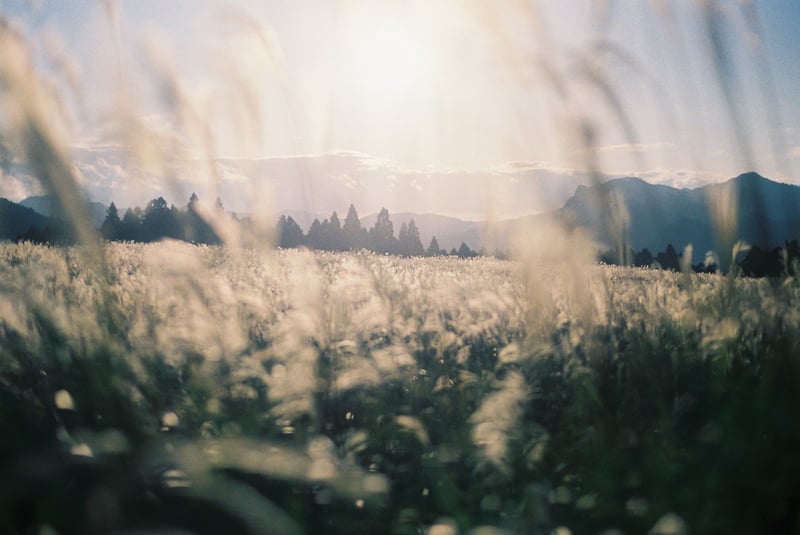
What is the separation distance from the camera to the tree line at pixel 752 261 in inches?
99.0

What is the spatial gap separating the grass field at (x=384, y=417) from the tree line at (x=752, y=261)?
0.26 m

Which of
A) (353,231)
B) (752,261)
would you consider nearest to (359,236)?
(353,231)

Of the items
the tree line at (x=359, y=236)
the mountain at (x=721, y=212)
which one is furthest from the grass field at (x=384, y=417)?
the tree line at (x=359, y=236)

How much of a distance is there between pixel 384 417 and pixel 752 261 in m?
25.6

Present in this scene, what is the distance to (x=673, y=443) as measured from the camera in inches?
62.8

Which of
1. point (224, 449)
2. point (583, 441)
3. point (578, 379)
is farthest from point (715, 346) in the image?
point (224, 449)

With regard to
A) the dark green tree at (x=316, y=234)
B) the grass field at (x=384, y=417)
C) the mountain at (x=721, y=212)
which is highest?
the dark green tree at (x=316, y=234)

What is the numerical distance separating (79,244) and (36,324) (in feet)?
1.25

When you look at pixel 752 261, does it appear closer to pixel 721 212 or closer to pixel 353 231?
pixel 721 212

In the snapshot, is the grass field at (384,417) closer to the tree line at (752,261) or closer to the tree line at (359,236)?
the tree line at (752,261)

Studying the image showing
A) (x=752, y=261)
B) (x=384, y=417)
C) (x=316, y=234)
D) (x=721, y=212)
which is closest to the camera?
(x=384, y=417)

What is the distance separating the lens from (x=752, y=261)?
903 inches

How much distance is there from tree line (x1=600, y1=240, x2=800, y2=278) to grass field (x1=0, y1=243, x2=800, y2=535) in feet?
0.84

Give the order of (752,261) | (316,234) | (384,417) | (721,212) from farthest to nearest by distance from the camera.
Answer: (316,234) → (752,261) → (721,212) → (384,417)
